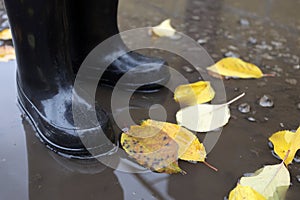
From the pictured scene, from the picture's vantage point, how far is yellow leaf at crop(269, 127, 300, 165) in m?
0.83

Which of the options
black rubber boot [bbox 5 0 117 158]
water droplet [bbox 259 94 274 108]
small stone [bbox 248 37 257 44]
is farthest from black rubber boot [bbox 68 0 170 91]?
small stone [bbox 248 37 257 44]

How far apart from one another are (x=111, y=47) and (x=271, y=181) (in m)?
0.55

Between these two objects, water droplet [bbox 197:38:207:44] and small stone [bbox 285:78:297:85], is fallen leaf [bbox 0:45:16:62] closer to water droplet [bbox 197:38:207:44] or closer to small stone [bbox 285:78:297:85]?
water droplet [bbox 197:38:207:44]

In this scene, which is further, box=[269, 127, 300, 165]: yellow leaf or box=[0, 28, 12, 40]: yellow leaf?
box=[0, 28, 12, 40]: yellow leaf

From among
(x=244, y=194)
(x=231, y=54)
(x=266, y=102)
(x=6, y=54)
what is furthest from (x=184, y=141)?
(x=6, y=54)

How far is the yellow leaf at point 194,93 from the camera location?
1.04 m

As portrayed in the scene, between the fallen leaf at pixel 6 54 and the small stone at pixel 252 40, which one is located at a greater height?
the fallen leaf at pixel 6 54

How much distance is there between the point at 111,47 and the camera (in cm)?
107

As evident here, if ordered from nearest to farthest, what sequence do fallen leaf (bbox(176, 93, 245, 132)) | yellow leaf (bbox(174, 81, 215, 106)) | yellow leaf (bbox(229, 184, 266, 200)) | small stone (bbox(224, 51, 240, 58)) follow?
1. yellow leaf (bbox(229, 184, 266, 200))
2. fallen leaf (bbox(176, 93, 245, 132))
3. yellow leaf (bbox(174, 81, 215, 106))
4. small stone (bbox(224, 51, 240, 58))

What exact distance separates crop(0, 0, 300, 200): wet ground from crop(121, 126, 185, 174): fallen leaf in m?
0.02

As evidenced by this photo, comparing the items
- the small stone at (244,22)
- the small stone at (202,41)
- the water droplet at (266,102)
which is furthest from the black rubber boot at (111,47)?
the small stone at (244,22)

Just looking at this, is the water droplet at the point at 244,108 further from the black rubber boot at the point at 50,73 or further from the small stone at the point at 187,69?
the black rubber boot at the point at 50,73

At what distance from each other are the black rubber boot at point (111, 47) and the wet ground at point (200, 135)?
1.7 inches

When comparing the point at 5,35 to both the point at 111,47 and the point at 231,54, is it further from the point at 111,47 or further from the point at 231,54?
the point at 231,54
